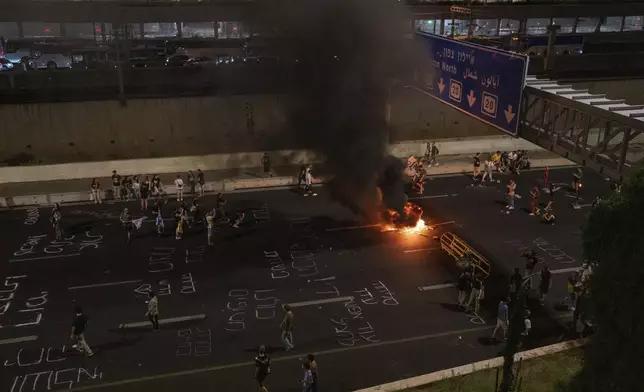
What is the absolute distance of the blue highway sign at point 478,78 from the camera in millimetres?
12648

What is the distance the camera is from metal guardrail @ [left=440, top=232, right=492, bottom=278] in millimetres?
15344

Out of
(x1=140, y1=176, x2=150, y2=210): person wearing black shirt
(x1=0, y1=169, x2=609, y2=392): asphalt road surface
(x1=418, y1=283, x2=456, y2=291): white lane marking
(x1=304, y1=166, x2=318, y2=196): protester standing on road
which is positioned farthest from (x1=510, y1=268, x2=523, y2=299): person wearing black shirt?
(x1=140, y1=176, x2=150, y2=210): person wearing black shirt

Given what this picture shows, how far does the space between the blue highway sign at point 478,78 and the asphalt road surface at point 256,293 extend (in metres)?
4.48

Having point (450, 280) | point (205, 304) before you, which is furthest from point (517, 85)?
point (205, 304)

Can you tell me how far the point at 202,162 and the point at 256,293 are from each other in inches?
413

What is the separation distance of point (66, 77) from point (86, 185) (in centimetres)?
583

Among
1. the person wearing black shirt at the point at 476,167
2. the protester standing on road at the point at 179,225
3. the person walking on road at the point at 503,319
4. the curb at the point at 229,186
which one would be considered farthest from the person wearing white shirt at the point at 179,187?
the person walking on road at the point at 503,319

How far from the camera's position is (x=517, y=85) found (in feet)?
40.9

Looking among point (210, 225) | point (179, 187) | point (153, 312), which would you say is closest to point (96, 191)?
point (179, 187)

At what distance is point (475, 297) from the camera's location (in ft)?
44.1

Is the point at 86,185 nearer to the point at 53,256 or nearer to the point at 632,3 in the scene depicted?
the point at 53,256

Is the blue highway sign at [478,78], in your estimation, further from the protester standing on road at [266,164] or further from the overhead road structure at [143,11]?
the protester standing on road at [266,164]

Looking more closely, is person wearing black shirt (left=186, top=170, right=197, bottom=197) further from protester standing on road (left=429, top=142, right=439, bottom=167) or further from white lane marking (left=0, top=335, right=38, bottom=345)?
protester standing on road (left=429, top=142, right=439, bottom=167)

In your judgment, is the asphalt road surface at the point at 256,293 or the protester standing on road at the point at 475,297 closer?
the asphalt road surface at the point at 256,293
